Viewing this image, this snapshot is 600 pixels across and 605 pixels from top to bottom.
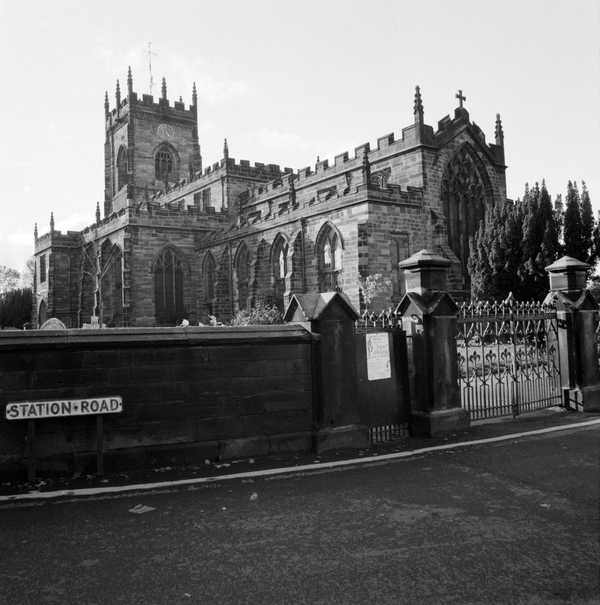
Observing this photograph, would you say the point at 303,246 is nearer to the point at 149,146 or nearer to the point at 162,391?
the point at 162,391

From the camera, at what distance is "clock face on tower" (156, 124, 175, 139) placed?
52.7 m

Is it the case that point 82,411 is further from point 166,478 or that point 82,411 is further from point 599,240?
point 599,240

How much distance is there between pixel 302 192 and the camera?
3234 cm

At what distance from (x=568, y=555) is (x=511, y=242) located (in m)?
20.0

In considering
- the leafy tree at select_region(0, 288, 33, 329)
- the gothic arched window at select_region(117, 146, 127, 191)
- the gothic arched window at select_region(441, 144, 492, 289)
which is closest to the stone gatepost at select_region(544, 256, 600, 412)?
the gothic arched window at select_region(441, 144, 492, 289)

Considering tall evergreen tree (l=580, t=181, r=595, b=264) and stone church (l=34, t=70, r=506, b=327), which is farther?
stone church (l=34, t=70, r=506, b=327)

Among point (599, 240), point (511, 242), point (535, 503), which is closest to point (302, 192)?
point (511, 242)

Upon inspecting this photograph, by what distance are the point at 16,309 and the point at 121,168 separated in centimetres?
1749

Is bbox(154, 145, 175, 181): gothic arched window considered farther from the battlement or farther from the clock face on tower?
the battlement

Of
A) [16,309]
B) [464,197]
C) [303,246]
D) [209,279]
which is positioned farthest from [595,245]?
[16,309]

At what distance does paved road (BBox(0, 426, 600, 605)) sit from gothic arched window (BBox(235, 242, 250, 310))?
2580cm

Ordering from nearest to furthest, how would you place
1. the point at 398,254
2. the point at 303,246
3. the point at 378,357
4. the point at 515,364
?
the point at 378,357 < the point at 515,364 < the point at 398,254 < the point at 303,246

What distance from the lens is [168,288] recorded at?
111 ft

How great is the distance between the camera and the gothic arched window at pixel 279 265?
28.7 m
